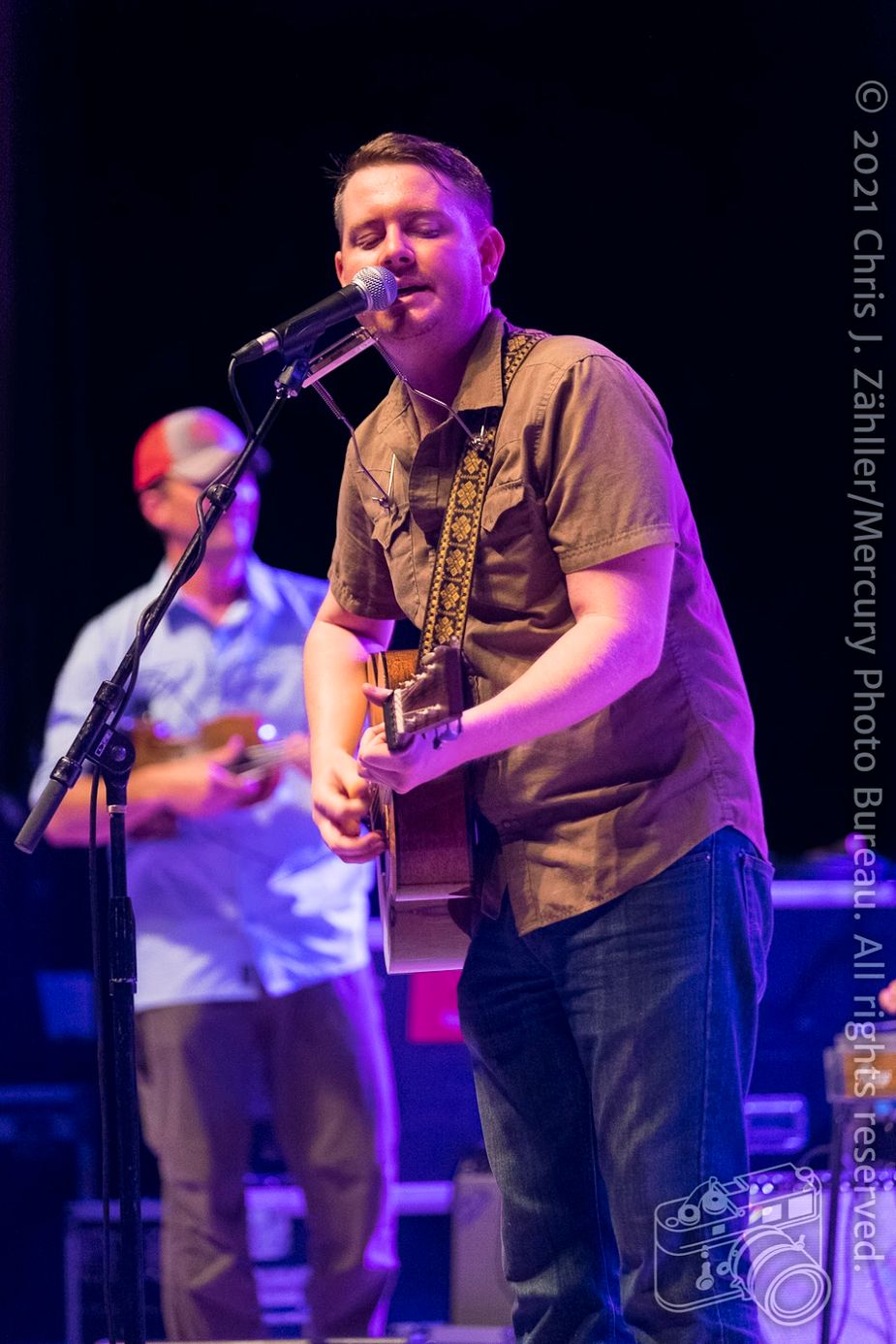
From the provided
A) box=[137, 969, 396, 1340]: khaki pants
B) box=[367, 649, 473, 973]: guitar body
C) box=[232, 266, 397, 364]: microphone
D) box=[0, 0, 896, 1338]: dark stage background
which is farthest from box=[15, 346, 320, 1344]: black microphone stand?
box=[0, 0, 896, 1338]: dark stage background

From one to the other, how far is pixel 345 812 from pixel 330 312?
2.40 feet

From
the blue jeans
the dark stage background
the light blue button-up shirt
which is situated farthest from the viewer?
the dark stage background

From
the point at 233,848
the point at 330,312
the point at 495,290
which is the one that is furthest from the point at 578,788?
the point at 495,290

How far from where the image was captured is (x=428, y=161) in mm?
2203

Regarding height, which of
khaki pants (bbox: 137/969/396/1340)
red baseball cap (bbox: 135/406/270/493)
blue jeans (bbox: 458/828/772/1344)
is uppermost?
red baseball cap (bbox: 135/406/270/493)

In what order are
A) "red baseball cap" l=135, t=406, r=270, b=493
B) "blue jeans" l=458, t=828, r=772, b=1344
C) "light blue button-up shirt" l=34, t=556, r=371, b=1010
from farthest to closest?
"red baseball cap" l=135, t=406, r=270, b=493
"light blue button-up shirt" l=34, t=556, r=371, b=1010
"blue jeans" l=458, t=828, r=772, b=1344

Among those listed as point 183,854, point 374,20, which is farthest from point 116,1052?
point 374,20

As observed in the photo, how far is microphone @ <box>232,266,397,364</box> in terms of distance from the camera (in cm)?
204

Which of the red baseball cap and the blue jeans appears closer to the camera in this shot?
the blue jeans

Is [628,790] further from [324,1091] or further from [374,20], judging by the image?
[374,20]

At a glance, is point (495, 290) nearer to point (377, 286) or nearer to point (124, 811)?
point (377, 286)

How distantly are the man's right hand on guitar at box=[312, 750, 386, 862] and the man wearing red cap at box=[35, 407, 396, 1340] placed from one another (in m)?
1.50

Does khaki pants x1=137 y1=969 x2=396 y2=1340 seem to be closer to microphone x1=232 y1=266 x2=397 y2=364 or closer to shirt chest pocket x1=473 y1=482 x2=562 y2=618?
shirt chest pocket x1=473 y1=482 x2=562 y2=618

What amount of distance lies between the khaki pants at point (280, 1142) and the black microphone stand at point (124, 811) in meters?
1.42
